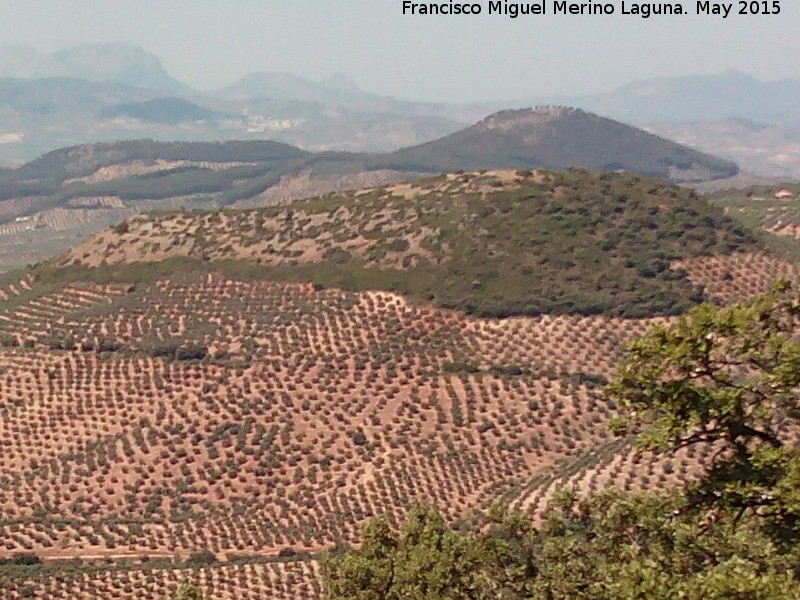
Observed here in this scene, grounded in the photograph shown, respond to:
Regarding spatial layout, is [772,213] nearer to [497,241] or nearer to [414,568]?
[497,241]

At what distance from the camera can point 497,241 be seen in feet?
271

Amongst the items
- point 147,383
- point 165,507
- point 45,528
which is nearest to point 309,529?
point 165,507

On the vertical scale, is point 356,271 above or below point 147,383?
above

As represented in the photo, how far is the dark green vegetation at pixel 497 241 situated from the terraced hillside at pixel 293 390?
1.24 ft

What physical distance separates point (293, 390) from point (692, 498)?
50.0 metres

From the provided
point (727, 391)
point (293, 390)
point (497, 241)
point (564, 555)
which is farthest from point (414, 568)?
point (497, 241)

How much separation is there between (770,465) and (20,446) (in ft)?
186

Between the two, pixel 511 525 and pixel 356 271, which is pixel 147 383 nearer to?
pixel 356 271

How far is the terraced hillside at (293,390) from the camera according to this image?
4959 cm

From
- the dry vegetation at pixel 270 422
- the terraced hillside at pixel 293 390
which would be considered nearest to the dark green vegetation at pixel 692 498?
the dry vegetation at pixel 270 422

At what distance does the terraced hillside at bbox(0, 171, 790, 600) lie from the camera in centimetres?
4959

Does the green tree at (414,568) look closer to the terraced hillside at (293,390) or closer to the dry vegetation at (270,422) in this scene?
the dry vegetation at (270,422)

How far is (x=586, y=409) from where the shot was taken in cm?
6184

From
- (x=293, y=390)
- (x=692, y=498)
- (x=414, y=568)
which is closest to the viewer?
(x=692, y=498)
